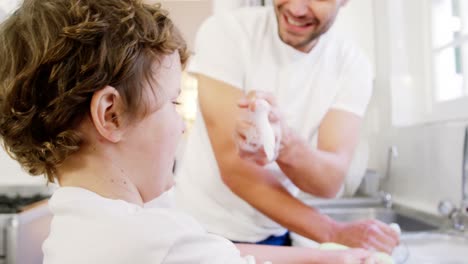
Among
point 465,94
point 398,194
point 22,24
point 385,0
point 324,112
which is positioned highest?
point 22,24

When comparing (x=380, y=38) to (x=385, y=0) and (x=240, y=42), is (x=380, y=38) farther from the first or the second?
(x=240, y=42)

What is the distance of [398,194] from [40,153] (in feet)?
5.99

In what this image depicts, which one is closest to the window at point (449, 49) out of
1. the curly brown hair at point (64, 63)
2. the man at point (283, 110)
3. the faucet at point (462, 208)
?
the faucet at point (462, 208)

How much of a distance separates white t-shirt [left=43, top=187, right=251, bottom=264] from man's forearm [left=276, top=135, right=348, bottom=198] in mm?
515

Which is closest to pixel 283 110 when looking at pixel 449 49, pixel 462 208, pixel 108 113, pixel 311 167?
pixel 311 167

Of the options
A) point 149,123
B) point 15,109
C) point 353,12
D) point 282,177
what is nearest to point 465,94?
point 353,12

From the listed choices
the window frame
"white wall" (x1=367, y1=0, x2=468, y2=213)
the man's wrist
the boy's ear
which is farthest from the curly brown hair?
the window frame

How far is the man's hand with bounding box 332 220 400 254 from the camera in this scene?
0.97 m

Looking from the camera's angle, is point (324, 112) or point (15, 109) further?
point (324, 112)

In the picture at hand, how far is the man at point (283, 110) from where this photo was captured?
1133mm

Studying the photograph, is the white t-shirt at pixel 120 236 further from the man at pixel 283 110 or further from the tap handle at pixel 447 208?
the tap handle at pixel 447 208

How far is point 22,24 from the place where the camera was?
60cm

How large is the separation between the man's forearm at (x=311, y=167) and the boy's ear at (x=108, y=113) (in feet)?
1.76

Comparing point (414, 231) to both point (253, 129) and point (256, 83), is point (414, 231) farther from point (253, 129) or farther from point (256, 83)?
point (253, 129)
